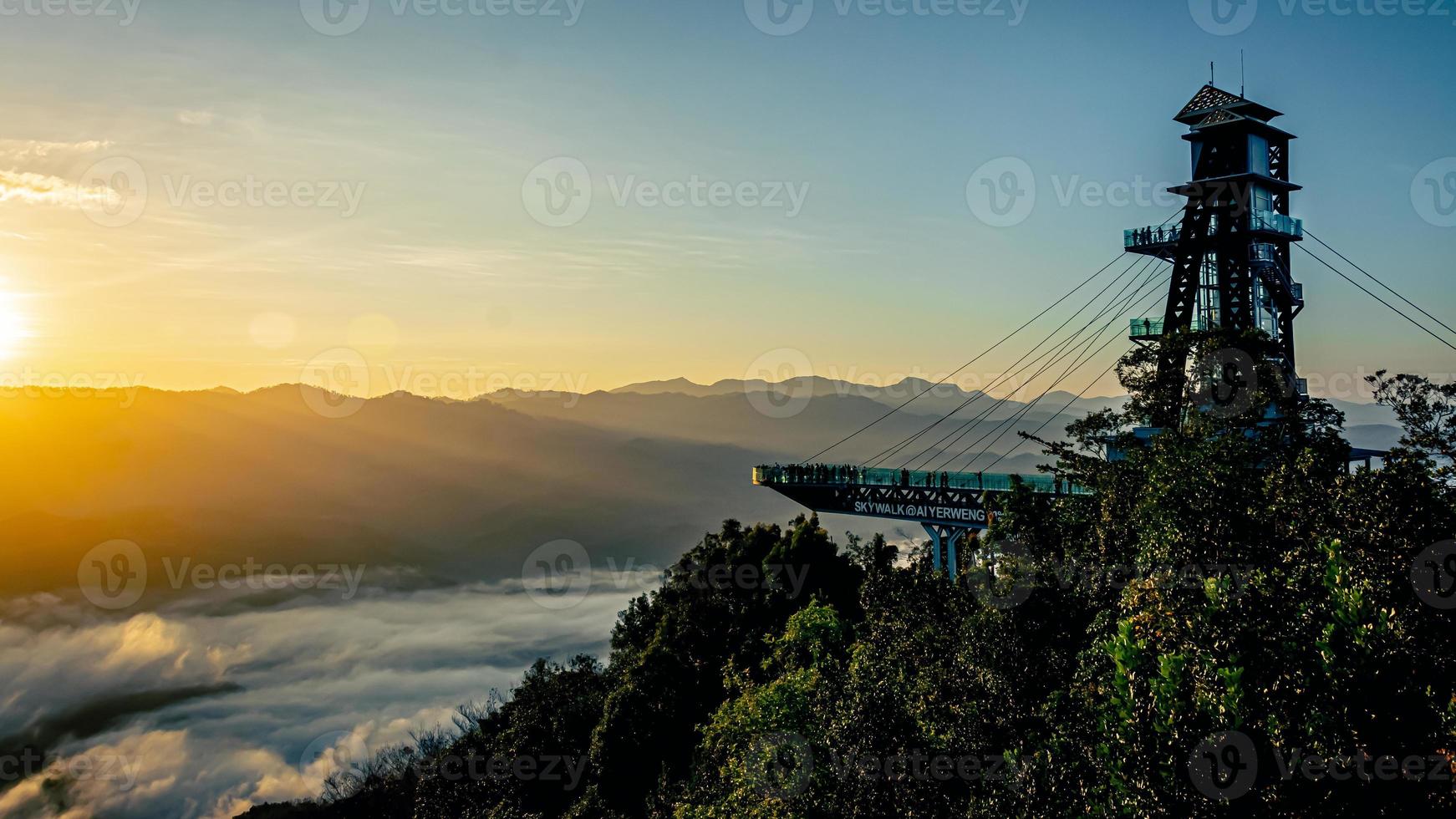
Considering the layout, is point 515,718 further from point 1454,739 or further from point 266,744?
point 266,744

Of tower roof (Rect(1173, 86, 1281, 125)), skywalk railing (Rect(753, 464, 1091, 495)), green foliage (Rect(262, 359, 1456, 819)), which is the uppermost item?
tower roof (Rect(1173, 86, 1281, 125))

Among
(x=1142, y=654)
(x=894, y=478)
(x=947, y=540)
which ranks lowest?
(x=1142, y=654)

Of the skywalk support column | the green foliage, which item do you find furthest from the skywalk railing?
the green foliage

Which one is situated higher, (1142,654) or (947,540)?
(947,540)

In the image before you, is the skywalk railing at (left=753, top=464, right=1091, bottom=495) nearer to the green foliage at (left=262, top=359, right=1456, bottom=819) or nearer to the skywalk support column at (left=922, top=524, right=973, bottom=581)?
the skywalk support column at (left=922, top=524, right=973, bottom=581)

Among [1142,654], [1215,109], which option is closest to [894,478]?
[1215,109]

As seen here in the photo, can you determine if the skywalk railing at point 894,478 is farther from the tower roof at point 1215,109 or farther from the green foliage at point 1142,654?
the tower roof at point 1215,109

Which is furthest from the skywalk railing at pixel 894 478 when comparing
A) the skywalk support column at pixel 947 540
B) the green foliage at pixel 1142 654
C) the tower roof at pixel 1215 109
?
the tower roof at pixel 1215 109

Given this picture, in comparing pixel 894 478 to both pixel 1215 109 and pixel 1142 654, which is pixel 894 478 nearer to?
pixel 1215 109

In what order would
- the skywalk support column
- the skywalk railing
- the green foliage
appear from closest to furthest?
the green foliage, the skywalk railing, the skywalk support column
